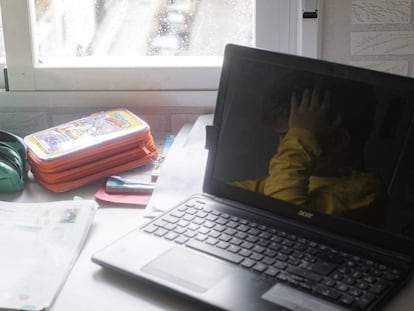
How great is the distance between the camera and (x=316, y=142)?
0.97 meters

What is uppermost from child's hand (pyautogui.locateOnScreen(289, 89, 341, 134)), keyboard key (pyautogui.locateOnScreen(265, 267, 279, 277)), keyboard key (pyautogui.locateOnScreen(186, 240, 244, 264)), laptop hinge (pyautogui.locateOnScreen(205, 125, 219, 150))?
child's hand (pyautogui.locateOnScreen(289, 89, 341, 134))

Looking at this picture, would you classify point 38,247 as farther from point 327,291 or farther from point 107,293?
point 327,291

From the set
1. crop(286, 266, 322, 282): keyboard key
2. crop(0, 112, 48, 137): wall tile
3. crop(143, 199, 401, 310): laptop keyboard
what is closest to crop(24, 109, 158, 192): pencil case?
crop(0, 112, 48, 137): wall tile

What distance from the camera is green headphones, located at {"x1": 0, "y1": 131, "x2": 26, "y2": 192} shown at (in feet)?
3.92

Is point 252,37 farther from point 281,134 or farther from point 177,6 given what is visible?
point 281,134

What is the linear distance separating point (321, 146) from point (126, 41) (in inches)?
24.7

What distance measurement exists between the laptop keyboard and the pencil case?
0.25 meters

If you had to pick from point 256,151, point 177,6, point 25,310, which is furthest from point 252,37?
point 25,310

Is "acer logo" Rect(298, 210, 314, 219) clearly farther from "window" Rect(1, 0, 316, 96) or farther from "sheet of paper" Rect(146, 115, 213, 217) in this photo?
"window" Rect(1, 0, 316, 96)

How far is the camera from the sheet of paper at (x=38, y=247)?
875mm

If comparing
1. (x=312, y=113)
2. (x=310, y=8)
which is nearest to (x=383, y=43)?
(x=310, y=8)

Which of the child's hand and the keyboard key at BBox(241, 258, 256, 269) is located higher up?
the child's hand

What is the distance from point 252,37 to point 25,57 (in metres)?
0.44

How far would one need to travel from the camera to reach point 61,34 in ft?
4.85
